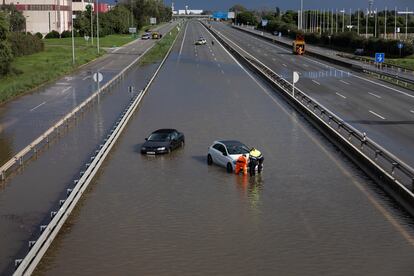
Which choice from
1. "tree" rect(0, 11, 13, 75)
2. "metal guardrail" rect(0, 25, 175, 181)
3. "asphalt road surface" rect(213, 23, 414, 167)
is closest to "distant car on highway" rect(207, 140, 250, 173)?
"asphalt road surface" rect(213, 23, 414, 167)

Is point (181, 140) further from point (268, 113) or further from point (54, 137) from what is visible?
point (268, 113)

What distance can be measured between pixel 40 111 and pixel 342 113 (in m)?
19.4

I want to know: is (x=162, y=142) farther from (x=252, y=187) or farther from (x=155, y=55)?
(x=155, y=55)

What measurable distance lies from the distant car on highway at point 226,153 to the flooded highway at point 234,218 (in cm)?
40

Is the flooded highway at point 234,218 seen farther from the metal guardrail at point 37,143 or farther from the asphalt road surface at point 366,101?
the metal guardrail at point 37,143

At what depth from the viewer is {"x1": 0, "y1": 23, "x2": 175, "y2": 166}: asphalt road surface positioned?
112 ft

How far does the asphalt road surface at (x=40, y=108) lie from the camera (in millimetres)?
34031

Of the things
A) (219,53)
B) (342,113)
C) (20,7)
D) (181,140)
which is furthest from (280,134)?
(20,7)

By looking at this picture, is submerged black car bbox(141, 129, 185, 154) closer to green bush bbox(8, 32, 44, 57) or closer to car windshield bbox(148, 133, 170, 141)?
car windshield bbox(148, 133, 170, 141)

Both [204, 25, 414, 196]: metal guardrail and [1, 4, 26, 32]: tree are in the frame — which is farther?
[1, 4, 26, 32]: tree

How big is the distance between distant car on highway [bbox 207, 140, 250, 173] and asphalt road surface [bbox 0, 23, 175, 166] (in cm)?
877

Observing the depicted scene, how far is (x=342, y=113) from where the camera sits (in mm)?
41844

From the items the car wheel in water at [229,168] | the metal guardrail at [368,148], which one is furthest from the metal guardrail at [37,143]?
the metal guardrail at [368,148]

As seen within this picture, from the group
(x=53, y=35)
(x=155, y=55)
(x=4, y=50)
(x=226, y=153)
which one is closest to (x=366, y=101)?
(x=226, y=153)
